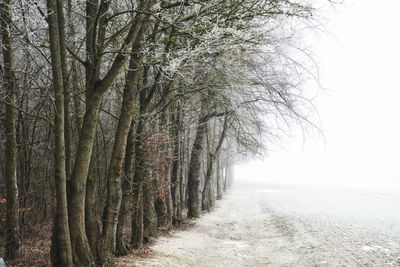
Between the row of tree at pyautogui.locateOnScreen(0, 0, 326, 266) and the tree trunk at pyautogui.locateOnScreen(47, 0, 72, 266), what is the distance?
15 mm

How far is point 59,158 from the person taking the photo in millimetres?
5000

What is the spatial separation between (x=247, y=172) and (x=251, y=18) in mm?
129444

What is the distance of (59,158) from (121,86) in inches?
158

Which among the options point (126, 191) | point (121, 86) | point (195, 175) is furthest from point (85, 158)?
point (195, 175)

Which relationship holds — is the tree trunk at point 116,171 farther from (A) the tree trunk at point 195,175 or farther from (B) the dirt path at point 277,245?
(A) the tree trunk at point 195,175

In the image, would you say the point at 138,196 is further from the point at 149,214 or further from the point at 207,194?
the point at 207,194

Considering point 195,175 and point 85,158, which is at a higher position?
point 85,158

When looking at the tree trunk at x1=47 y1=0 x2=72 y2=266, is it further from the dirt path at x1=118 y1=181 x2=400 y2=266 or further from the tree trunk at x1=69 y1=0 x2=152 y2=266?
the dirt path at x1=118 y1=181 x2=400 y2=266

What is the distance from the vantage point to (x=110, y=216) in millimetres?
6793

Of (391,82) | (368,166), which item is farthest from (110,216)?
(368,166)

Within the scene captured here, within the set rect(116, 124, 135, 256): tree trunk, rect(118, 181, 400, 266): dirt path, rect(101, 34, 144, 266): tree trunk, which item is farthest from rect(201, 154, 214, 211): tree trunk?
rect(101, 34, 144, 266): tree trunk

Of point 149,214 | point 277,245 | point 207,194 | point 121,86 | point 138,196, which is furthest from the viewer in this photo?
point 207,194

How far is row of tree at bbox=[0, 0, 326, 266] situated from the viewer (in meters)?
5.45

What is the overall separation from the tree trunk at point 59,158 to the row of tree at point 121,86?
2cm
